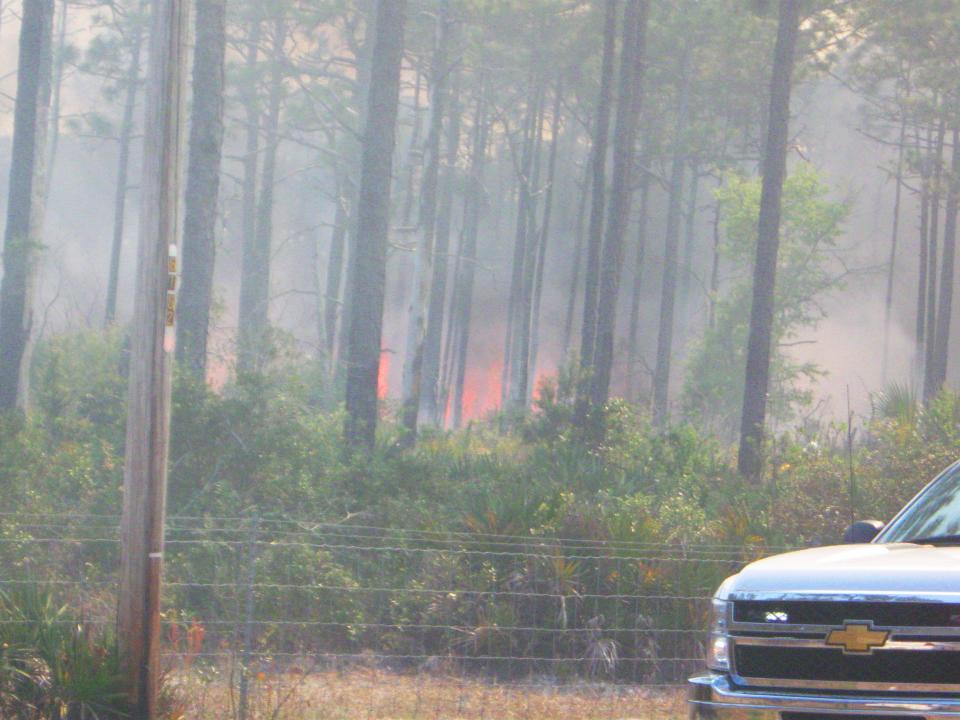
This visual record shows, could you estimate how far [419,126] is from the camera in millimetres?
38562

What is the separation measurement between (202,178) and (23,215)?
6758mm

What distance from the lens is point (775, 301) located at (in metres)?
44.5

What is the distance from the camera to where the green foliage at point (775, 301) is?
139ft

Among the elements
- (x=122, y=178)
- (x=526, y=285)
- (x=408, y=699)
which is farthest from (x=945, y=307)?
(x=408, y=699)

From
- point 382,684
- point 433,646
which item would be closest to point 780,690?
point 382,684

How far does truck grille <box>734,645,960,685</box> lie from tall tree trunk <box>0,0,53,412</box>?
19.7 m

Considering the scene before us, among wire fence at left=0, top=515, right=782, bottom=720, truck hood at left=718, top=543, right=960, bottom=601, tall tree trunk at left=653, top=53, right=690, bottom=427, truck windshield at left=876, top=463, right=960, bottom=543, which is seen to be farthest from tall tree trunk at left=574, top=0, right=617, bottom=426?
truck hood at left=718, top=543, right=960, bottom=601

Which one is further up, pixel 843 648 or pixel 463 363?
pixel 463 363

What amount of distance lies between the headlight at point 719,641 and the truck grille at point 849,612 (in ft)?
0.33

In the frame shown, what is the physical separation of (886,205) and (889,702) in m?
71.1

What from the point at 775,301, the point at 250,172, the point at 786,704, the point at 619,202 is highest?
the point at 250,172

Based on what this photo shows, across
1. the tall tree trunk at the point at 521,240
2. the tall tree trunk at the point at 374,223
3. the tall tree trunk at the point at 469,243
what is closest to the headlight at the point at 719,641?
the tall tree trunk at the point at 374,223

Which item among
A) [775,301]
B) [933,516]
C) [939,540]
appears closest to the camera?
[939,540]

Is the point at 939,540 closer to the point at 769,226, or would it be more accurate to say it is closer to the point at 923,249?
the point at 769,226
